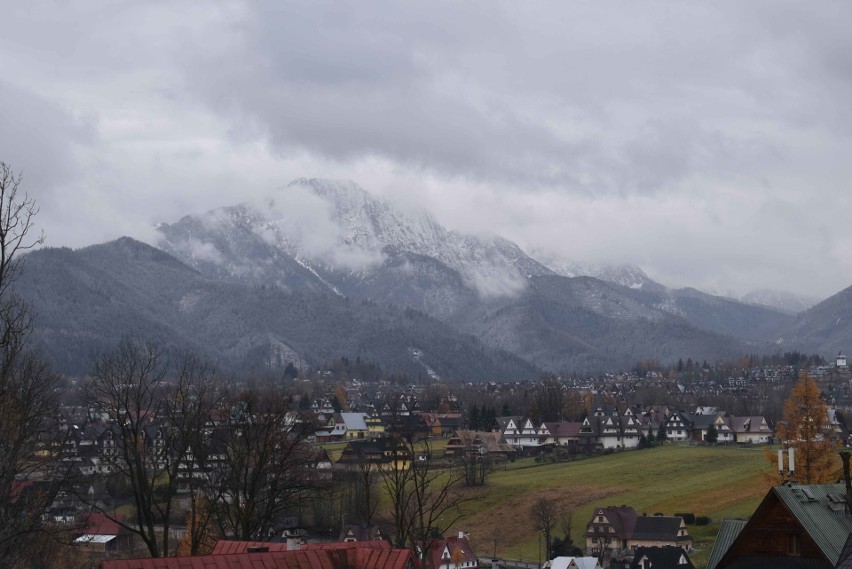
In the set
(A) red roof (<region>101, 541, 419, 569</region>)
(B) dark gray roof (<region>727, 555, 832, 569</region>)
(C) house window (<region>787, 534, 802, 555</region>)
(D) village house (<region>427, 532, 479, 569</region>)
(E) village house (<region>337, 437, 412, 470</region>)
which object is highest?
(E) village house (<region>337, 437, 412, 470</region>)

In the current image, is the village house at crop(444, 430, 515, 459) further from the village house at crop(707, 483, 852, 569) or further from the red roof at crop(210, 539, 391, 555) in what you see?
the red roof at crop(210, 539, 391, 555)

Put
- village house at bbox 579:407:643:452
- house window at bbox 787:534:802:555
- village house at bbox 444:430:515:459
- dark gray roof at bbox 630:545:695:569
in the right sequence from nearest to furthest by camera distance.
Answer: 1. house window at bbox 787:534:802:555
2. dark gray roof at bbox 630:545:695:569
3. village house at bbox 444:430:515:459
4. village house at bbox 579:407:643:452

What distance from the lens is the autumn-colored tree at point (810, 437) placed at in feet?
213

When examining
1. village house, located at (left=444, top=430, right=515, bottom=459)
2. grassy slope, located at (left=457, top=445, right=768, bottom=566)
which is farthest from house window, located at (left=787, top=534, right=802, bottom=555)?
village house, located at (left=444, top=430, right=515, bottom=459)

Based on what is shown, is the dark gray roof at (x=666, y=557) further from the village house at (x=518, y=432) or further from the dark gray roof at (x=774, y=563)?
the village house at (x=518, y=432)

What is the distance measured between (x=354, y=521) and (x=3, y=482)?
57.3 meters


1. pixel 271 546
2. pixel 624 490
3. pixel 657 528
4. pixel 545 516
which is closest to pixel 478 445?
pixel 624 490

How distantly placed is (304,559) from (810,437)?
37.9 m

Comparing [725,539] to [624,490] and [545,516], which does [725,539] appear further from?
[624,490]

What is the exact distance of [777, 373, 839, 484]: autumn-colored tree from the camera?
64.9 m

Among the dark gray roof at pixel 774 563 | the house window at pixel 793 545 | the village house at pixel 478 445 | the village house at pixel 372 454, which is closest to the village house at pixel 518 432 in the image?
the village house at pixel 478 445

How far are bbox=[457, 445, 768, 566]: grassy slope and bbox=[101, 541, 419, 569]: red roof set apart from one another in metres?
46.2

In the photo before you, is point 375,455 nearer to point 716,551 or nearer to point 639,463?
point 639,463

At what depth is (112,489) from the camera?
111m
